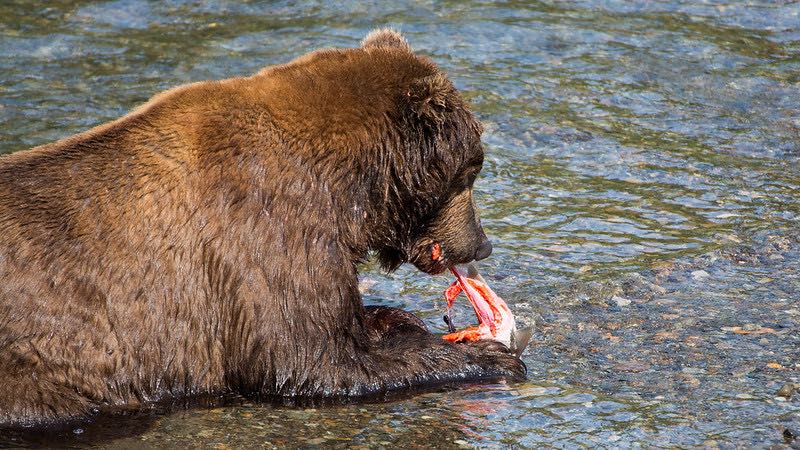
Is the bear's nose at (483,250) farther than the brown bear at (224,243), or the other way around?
the bear's nose at (483,250)

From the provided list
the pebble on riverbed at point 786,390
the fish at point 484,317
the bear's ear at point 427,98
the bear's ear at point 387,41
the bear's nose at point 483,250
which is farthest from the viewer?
the bear's nose at point 483,250

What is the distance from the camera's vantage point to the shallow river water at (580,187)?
5953mm

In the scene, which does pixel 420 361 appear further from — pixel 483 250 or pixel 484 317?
pixel 483 250

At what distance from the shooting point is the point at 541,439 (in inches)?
226

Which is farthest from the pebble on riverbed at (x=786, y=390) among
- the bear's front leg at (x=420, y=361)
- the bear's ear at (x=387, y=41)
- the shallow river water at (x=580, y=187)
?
the bear's ear at (x=387, y=41)

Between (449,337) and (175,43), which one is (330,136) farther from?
(175,43)

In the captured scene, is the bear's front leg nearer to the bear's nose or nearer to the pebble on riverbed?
the bear's nose

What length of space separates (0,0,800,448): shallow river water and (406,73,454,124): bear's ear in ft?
4.58

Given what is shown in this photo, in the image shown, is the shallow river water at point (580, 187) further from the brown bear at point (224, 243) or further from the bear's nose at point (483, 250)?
the bear's nose at point (483, 250)

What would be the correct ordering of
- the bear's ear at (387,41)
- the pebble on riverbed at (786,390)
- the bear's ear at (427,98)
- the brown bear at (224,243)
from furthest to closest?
the bear's ear at (387,41) → the bear's ear at (427,98) → the pebble on riverbed at (786,390) → the brown bear at (224,243)

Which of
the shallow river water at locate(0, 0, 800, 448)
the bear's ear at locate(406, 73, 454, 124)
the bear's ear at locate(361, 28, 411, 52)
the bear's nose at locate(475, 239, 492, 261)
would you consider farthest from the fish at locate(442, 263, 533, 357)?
the bear's ear at locate(361, 28, 411, 52)

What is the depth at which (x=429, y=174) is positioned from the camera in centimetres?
661

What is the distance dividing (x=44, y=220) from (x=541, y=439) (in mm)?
2527

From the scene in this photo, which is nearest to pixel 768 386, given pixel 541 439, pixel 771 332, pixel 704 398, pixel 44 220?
pixel 704 398
